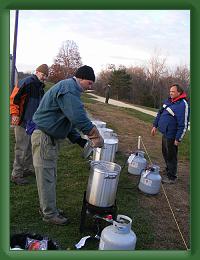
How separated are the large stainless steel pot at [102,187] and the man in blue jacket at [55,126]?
11.9 inches

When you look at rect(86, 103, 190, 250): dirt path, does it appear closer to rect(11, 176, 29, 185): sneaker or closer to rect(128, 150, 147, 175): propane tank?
rect(128, 150, 147, 175): propane tank

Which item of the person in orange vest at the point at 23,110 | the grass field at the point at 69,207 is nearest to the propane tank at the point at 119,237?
the grass field at the point at 69,207

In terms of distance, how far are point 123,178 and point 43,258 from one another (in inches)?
141

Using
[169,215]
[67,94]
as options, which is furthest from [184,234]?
[67,94]

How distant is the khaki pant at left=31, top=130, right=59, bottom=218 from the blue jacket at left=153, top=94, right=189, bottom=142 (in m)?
2.33

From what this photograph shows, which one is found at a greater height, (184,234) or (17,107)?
(17,107)

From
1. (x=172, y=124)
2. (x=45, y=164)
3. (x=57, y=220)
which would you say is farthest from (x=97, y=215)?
(x=172, y=124)

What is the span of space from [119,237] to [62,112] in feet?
4.56

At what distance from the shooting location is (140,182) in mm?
5406

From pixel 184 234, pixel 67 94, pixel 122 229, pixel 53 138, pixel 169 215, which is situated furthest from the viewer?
pixel 169 215

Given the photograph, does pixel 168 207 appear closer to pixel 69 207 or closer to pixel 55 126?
pixel 69 207

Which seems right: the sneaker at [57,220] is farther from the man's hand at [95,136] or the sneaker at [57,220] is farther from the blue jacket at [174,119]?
the blue jacket at [174,119]

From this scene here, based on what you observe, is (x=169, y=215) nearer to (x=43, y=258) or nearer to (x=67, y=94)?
(x=67, y=94)

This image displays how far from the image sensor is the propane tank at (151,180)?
5.29 metres
